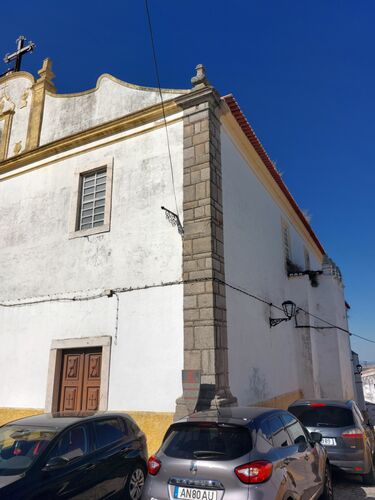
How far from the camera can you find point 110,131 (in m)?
9.66

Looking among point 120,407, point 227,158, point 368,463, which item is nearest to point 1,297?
point 120,407

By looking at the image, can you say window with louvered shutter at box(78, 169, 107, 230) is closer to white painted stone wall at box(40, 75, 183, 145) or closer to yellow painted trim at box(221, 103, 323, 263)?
white painted stone wall at box(40, 75, 183, 145)

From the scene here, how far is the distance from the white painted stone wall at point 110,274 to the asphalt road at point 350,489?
301cm

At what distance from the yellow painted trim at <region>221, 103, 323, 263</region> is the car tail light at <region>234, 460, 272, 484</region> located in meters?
7.71

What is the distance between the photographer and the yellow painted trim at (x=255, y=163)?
959cm

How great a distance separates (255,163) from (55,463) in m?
9.18

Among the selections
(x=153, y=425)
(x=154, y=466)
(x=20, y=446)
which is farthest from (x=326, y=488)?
(x=20, y=446)

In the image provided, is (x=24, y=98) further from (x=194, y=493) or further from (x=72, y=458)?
(x=194, y=493)

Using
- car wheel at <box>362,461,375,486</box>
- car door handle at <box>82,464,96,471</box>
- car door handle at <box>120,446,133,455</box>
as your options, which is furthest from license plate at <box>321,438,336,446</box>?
car door handle at <box>82,464,96,471</box>

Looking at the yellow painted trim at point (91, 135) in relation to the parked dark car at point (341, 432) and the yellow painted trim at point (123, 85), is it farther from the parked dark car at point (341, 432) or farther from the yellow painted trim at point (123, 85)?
the parked dark car at point (341, 432)

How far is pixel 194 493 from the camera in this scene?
11.4 feet

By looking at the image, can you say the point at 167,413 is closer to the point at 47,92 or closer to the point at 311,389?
the point at 311,389

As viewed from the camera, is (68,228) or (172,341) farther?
(68,228)

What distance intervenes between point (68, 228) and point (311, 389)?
8990 mm
